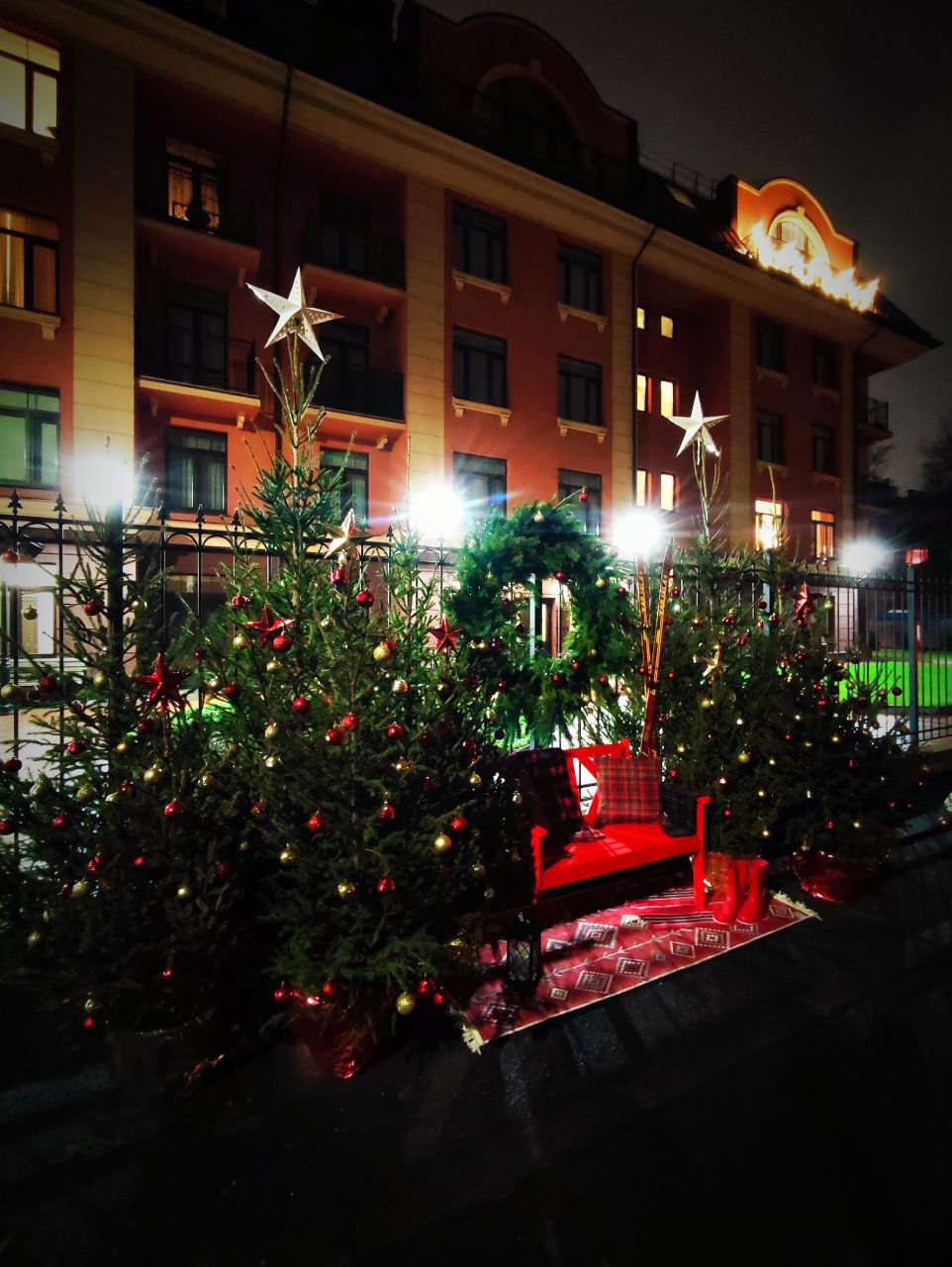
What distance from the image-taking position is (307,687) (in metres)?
3.50

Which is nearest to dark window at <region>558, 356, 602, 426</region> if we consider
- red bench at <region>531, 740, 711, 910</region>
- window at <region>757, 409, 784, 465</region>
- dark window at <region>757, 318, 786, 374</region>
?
window at <region>757, 409, 784, 465</region>

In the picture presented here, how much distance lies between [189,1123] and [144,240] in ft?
50.0

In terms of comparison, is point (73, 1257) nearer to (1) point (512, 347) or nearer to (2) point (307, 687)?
(2) point (307, 687)

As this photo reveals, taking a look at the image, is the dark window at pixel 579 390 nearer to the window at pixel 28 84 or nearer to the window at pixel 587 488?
the window at pixel 587 488

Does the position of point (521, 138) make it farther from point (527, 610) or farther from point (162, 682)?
→ point (162, 682)

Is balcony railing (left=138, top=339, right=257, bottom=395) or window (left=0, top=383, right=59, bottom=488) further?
balcony railing (left=138, top=339, right=257, bottom=395)

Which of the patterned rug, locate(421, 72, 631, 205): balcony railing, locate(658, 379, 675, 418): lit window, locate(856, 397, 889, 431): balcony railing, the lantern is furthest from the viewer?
locate(856, 397, 889, 431): balcony railing

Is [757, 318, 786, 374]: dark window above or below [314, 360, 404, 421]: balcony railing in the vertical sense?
above

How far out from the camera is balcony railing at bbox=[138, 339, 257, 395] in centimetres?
1380

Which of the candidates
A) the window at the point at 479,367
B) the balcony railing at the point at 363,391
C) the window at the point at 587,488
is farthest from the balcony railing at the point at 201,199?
the window at the point at 587,488

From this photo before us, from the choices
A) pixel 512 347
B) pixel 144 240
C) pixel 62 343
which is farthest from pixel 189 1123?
pixel 512 347

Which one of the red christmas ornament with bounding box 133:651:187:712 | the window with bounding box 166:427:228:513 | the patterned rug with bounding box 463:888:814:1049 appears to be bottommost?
the patterned rug with bounding box 463:888:814:1049

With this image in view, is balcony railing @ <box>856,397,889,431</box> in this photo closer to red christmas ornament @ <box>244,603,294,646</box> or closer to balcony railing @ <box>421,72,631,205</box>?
balcony railing @ <box>421,72,631,205</box>

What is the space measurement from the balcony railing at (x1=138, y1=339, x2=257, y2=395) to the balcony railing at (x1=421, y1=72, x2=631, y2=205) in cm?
664
